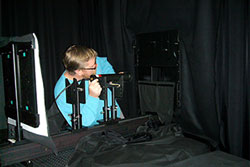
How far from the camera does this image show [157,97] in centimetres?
198

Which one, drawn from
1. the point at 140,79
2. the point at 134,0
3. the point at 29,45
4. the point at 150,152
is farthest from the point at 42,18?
the point at 150,152

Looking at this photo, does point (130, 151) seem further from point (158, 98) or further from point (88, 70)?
point (158, 98)

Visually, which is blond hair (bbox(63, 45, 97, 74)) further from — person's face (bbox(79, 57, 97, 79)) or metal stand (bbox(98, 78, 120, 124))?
metal stand (bbox(98, 78, 120, 124))

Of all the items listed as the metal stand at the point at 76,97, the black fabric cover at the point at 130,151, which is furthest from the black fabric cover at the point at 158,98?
the metal stand at the point at 76,97

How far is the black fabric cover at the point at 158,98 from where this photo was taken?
188 cm

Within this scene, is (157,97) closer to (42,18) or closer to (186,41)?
(186,41)

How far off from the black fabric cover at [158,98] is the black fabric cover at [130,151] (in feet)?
1.97

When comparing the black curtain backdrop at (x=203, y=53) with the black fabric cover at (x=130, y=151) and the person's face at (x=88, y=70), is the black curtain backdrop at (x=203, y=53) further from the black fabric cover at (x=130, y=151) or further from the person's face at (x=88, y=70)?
the person's face at (x=88, y=70)

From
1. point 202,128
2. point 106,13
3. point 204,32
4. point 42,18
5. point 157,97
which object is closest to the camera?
point 204,32

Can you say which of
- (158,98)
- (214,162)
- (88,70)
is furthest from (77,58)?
(214,162)

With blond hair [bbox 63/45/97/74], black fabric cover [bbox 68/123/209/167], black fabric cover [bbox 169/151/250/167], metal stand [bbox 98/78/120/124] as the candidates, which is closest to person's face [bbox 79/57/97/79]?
blond hair [bbox 63/45/97/74]

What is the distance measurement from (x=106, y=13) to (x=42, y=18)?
2.87 ft

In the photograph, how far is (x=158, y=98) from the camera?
198 cm

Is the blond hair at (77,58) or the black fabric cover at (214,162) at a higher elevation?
the blond hair at (77,58)
